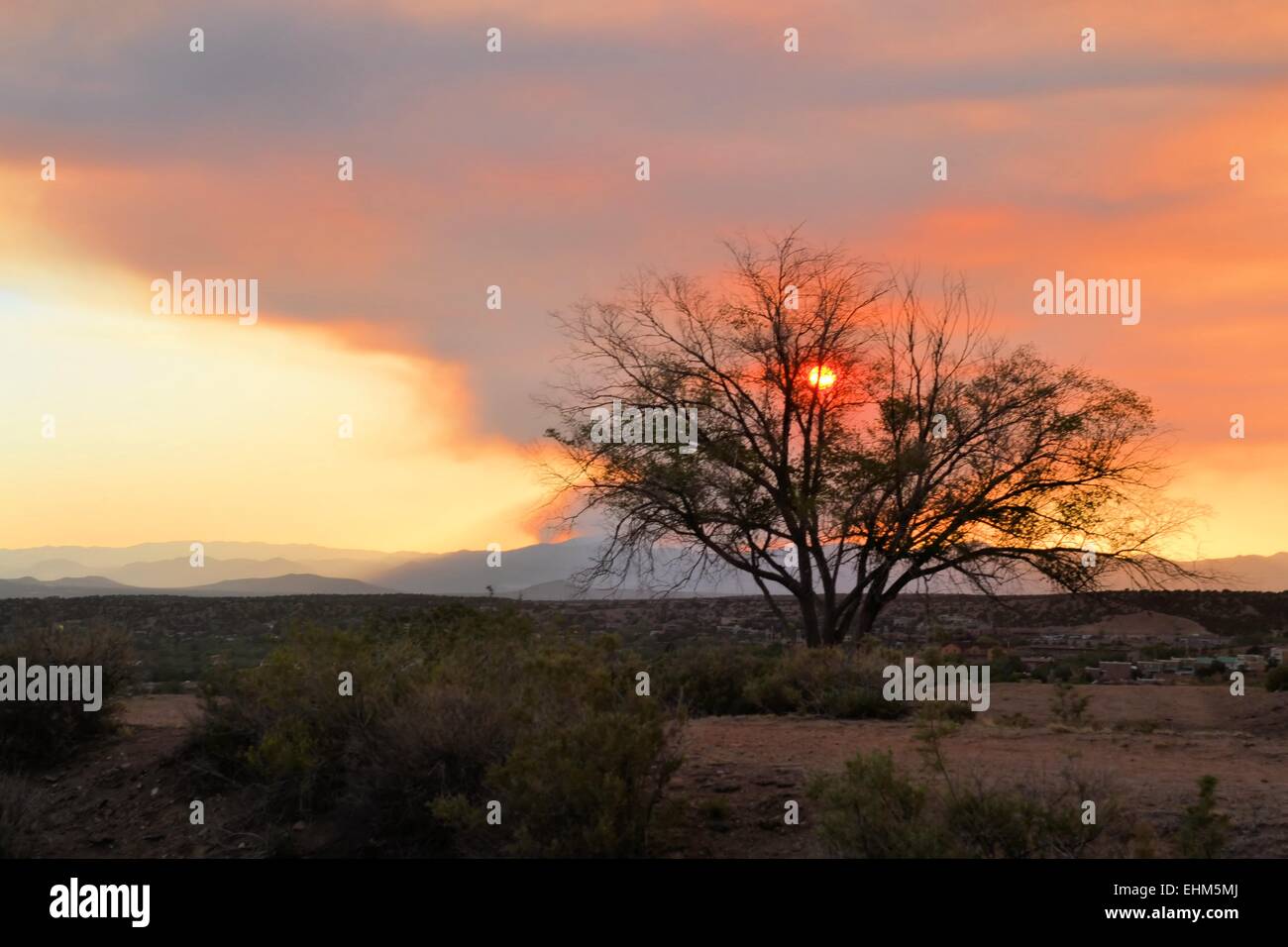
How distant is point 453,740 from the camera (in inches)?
494

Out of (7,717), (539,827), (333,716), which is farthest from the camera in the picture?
(7,717)

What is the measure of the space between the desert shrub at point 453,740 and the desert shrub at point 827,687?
13.1ft

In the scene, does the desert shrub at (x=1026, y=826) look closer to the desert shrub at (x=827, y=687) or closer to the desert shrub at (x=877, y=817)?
the desert shrub at (x=877, y=817)

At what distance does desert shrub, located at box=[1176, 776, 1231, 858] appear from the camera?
9857 mm

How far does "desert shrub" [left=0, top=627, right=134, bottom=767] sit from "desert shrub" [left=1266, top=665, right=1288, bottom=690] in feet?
66.6

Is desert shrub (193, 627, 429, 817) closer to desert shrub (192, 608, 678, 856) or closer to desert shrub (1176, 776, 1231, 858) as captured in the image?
desert shrub (192, 608, 678, 856)

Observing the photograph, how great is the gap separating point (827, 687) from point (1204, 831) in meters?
9.38

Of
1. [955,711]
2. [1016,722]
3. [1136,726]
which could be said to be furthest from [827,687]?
[1136,726]

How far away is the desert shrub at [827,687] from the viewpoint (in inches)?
720

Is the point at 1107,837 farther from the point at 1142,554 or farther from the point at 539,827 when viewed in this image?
the point at 1142,554

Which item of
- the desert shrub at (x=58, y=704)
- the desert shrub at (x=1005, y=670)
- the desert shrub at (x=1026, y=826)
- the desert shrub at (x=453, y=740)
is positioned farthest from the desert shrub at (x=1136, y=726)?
the desert shrub at (x=58, y=704)

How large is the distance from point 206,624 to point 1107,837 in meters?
45.9
